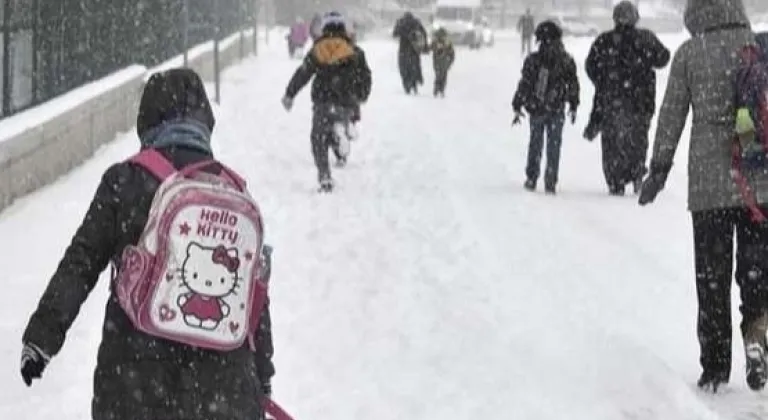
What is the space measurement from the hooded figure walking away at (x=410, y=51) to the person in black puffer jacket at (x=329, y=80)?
14.0m

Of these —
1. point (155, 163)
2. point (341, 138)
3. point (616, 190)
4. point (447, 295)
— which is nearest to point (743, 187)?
point (447, 295)

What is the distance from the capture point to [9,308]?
26.0ft

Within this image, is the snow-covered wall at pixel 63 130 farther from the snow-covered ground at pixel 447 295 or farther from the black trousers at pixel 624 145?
the black trousers at pixel 624 145

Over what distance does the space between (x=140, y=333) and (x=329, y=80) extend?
9.45 m

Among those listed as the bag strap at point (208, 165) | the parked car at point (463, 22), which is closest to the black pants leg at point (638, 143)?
the bag strap at point (208, 165)

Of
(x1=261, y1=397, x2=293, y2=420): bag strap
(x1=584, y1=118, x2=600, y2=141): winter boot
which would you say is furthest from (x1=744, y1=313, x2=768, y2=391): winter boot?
(x1=584, y1=118, x2=600, y2=141): winter boot

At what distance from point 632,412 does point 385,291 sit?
2732 mm

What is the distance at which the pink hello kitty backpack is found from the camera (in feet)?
11.9

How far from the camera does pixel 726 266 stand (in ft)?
20.7

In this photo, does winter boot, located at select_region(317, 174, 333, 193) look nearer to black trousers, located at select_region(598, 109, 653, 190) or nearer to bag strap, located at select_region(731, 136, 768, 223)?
black trousers, located at select_region(598, 109, 653, 190)

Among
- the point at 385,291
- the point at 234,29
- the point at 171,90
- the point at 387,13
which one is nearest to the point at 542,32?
the point at 385,291

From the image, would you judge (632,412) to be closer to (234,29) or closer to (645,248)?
(645,248)

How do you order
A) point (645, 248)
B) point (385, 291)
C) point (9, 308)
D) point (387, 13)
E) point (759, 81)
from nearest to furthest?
point (759, 81) < point (9, 308) < point (385, 291) < point (645, 248) < point (387, 13)

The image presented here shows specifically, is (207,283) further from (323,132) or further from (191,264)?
(323,132)
